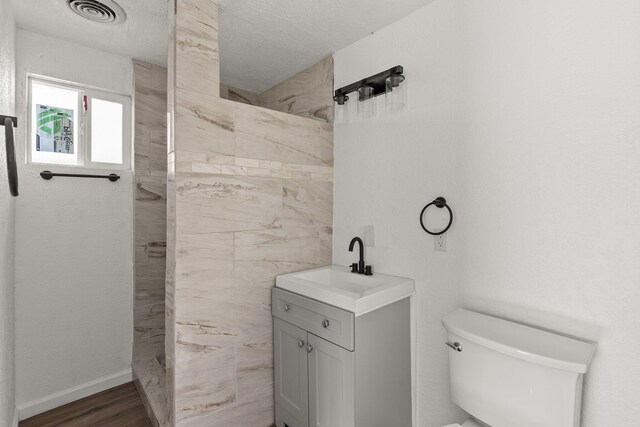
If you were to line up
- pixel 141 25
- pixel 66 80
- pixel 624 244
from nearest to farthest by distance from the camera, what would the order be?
pixel 624 244 → pixel 141 25 → pixel 66 80

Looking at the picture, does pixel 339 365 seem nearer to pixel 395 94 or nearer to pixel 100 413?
pixel 395 94

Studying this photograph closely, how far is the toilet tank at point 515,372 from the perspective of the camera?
103cm

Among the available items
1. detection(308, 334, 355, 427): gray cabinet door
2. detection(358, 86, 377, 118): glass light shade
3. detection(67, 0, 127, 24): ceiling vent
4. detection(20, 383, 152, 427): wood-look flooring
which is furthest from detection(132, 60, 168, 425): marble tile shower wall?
detection(358, 86, 377, 118): glass light shade

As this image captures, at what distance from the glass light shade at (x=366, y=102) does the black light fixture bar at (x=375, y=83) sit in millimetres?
26

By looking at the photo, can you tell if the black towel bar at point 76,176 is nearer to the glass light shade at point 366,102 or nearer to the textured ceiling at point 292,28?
the textured ceiling at point 292,28

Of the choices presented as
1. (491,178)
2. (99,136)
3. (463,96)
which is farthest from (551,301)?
(99,136)

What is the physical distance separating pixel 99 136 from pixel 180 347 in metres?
1.71

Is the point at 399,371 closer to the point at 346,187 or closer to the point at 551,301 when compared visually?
the point at 551,301

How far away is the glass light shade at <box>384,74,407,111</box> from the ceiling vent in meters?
1.56

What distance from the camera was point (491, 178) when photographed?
142 cm

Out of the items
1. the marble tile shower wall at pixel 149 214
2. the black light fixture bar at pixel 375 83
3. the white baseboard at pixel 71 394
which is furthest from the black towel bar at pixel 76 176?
the black light fixture bar at pixel 375 83

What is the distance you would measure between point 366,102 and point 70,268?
7.35 ft

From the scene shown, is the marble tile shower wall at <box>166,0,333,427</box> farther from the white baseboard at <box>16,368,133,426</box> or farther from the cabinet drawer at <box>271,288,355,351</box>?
the white baseboard at <box>16,368,133,426</box>

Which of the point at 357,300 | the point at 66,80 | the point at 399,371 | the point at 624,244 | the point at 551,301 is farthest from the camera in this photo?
the point at 66,80
